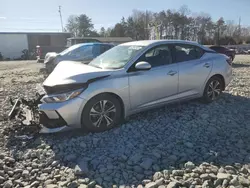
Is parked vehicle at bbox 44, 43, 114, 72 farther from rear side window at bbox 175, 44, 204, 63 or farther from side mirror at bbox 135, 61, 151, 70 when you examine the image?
side mirror at bbox 135, 61, 151, 70

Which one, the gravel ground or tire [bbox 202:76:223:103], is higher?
tire [bbox 202:76:223:103]

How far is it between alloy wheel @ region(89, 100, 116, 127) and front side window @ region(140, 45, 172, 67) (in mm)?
1133

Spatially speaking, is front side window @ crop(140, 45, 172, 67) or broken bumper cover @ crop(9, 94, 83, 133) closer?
broken bumper cover @ crop(9, 94, 83, 133)

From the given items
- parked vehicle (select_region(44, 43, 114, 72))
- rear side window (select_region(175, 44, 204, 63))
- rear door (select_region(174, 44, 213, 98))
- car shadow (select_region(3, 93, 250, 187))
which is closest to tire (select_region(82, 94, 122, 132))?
car shadow (select_region(3, 93, 250, 187))

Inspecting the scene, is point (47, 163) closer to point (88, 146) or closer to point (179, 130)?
point (88, 146)

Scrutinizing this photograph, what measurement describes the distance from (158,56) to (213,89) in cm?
176

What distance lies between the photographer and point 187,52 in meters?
5.46

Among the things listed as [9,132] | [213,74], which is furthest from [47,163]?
[213,74]

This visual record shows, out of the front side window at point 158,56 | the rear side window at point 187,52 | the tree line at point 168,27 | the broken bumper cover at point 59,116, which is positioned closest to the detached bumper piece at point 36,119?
the broken bumper cover at point 59,116

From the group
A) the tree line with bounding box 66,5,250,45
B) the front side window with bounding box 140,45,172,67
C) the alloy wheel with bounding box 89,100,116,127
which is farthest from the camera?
the tree line with bounding box 66,5,250,45

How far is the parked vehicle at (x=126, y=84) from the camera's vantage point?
4070 mm

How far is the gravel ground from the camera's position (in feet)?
9.93

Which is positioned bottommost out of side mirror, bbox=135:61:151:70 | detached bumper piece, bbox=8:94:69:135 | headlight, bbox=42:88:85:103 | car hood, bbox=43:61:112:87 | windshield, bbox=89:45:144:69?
detached bumper piece, bbox=8:94:69:135

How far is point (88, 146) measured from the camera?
3.88m
